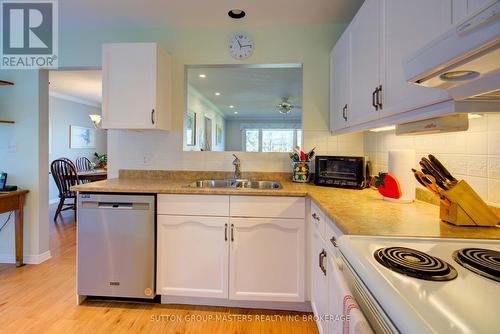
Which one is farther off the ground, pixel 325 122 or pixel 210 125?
pixel 210 125

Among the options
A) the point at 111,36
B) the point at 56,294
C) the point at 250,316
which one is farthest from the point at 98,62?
the point at 250,316

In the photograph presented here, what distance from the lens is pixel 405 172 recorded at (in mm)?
1507

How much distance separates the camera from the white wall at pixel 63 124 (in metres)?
5.52

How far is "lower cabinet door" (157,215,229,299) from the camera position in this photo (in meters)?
1.88

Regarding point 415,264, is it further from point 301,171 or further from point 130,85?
point 130,85

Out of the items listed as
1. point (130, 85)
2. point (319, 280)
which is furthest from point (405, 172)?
point (130, 85)

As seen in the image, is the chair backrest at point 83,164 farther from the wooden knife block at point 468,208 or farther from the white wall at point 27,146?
the wooden knife block at point 468,208

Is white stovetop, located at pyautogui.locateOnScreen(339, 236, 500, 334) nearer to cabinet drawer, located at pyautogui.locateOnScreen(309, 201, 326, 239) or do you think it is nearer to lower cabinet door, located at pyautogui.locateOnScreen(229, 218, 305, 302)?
cabinet drawer, located at pyautogui.locateOnScreen(309, 201, 326, 239)

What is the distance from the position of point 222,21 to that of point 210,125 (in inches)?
182

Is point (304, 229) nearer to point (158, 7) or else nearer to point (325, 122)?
point (325, 122)

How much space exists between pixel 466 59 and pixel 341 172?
144 cm

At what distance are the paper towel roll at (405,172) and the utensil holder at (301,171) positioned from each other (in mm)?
816

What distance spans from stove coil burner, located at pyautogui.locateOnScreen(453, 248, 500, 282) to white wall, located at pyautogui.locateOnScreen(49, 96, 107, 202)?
6.61 m

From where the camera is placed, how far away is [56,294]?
2096 millimetres
